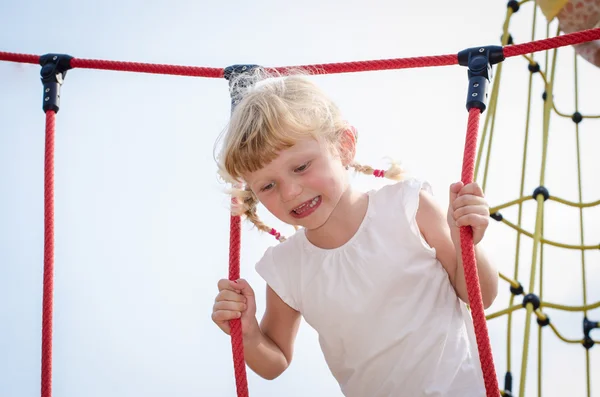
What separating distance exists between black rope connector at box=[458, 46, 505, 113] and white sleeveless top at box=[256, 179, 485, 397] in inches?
8.6

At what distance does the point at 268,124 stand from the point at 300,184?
122 mm

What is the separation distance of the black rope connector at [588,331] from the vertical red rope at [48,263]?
1.82 m

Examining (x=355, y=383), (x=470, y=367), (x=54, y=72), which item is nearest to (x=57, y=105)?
(x=54, y=72)

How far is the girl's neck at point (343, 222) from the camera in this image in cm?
118

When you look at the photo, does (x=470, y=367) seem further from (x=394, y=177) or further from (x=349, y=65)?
(x=349, y=65)

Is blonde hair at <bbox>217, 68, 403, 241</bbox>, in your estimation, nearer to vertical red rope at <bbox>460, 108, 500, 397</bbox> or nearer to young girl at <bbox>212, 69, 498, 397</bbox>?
young girl at <bbox>212, 69, 498, 397</bbox>

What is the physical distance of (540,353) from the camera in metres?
2.17

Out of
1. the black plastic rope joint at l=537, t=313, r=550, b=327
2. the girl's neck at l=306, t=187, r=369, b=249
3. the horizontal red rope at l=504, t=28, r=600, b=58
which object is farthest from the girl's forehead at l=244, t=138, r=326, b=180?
the black plastic rope joint at l=537, t=313, r=550, b=327

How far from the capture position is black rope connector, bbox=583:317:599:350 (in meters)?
2.25

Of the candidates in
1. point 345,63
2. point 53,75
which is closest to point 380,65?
point 345,63

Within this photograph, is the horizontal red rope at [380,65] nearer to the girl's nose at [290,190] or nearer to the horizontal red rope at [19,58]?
the girl's nose at [290,190]

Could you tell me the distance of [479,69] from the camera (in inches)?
40.6

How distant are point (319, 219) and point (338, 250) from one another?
106 mm

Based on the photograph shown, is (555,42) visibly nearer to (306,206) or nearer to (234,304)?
(306,206)
